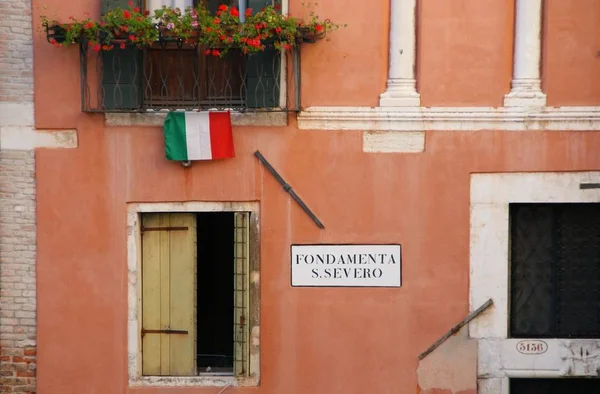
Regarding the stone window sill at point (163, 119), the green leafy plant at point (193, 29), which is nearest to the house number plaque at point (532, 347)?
the stone window sill at point (163, 119)

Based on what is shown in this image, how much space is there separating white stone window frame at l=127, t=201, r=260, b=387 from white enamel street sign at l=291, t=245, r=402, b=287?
40cm

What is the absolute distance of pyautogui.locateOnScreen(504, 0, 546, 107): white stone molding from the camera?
24.1ft

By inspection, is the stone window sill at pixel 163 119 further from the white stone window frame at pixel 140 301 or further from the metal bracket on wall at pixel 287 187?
the white stone window frame at pixel 140 301

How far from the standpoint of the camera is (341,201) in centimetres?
748

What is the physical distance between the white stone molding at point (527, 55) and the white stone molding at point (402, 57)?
0.84 m

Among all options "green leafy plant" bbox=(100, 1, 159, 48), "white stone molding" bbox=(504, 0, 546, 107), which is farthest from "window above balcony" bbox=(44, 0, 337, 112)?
"white stone molding" bbox=(504, 0, 546, 107)

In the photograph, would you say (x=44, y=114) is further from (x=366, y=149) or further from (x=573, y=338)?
(x=573, y=338)

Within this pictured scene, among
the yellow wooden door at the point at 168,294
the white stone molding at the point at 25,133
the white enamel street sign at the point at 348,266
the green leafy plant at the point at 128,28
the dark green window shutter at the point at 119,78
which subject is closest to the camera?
the green leafy plant at the point at 128,28

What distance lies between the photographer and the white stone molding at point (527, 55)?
7332mm

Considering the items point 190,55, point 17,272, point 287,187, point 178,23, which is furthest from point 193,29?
point 17,272

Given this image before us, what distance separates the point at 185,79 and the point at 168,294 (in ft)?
6.25

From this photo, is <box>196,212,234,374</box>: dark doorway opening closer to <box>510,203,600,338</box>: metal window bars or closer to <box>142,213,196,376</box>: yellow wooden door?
<box>142,213,196,376</box>: yellow wooden door

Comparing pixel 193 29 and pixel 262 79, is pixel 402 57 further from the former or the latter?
pixel 193 29

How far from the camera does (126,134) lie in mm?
7449
